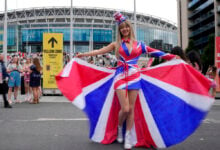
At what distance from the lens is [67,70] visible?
3.81m

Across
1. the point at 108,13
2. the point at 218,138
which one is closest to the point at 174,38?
the point at 108,13

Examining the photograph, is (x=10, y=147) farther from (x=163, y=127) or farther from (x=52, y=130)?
(x=163, y=127)

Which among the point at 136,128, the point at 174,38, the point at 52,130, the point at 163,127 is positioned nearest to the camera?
the point at 163,127

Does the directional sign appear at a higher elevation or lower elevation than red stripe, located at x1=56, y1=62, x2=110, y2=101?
higher

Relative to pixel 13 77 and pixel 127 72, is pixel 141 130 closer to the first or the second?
pixel 127 72

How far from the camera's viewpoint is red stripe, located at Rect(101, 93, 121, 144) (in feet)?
13.1

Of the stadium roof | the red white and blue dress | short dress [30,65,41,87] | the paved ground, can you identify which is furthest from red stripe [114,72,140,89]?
the stadium roof

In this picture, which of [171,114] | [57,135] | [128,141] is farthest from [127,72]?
[57,135]

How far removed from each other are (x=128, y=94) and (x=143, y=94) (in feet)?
1.02

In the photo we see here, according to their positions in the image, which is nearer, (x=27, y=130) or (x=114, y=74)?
(x=114, y=74)

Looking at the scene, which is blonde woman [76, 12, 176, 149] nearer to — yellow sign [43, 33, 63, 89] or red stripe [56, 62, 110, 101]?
red stripe [56, 62, 110, 101]

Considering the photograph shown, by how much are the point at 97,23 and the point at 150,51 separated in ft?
249

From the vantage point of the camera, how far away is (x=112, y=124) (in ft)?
13.2

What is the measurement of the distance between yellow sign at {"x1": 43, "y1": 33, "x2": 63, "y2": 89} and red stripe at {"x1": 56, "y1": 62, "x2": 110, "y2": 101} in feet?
29.7
